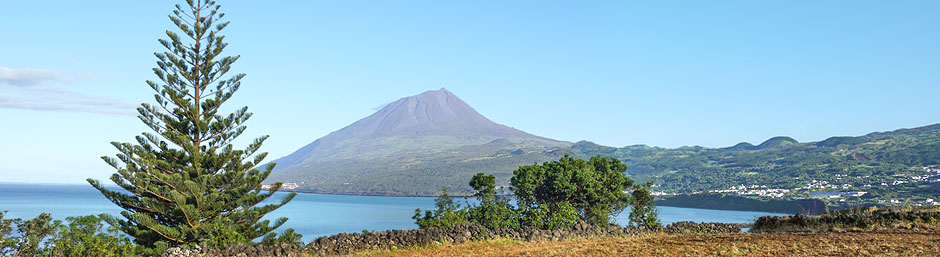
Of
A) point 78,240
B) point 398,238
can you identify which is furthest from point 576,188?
point 78,240

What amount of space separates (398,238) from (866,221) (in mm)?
10915

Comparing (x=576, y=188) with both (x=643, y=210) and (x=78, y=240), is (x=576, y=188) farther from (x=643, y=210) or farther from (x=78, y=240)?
(x=78, y=240)

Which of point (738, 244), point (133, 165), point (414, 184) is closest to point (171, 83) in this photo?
point (133, 165)

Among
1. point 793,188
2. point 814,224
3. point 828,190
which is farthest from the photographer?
point 793,188

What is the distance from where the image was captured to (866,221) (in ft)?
50.8

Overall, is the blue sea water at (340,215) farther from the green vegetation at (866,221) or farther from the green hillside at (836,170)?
the green vegetation at (866,221)

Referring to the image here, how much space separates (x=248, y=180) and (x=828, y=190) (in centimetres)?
11956

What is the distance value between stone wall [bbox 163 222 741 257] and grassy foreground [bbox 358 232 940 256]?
15.2 inches

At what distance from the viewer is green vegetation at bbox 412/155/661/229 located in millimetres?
18609

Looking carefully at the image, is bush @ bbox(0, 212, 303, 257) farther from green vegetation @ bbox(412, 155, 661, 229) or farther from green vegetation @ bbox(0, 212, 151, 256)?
green vegetation @ bbox(412, 155, 661, 229)

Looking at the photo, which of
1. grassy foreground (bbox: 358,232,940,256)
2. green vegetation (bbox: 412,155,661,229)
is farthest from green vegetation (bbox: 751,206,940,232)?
green vegetation (bbox: 412,155,661,229)

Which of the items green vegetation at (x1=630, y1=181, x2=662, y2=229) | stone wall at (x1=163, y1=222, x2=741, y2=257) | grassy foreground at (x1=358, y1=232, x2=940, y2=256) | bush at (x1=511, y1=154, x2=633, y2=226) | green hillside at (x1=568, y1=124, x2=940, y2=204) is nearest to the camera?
grassy foreground at (x1=358, y1=232, x2=940, y2=256)

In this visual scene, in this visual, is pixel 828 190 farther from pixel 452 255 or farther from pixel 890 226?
Result: pixel 452 255

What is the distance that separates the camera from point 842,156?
163500 millimetres
